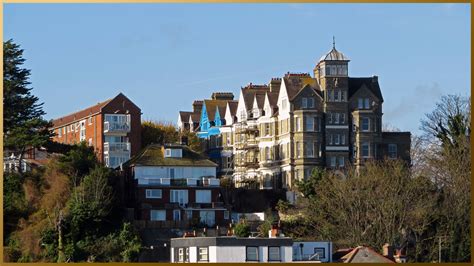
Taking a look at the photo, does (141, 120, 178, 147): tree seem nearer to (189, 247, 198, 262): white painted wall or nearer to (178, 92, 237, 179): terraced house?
(178, 92, 237, 179): terraced house

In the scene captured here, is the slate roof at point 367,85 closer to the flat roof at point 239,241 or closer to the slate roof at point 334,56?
the slate roof at point 334,56

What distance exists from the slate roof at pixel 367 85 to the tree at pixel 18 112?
19939 millimetres

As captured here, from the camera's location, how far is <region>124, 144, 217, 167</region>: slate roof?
74.2 meters

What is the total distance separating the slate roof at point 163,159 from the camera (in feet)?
243

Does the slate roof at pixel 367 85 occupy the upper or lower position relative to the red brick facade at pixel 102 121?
upper

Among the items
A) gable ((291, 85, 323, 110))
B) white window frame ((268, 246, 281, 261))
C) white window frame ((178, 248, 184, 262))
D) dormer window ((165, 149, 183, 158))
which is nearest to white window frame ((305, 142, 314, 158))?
gable ((291, 85, 323, 110))

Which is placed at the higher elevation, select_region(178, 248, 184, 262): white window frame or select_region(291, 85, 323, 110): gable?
select_region(291, 85, 323, 110): gable

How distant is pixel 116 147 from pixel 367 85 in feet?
54.7

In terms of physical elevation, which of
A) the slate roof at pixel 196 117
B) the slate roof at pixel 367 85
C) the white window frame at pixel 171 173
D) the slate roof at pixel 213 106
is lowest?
the white window frame at pixel 171 173

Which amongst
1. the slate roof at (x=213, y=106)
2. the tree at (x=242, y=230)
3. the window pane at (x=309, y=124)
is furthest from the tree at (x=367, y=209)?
the slate roof at (x=213, y=106)

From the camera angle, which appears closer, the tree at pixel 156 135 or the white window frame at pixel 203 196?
the white window frame at pixel 203 196

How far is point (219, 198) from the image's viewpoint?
73.9m

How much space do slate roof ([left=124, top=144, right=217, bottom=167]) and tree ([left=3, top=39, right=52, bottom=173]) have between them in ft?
18.0

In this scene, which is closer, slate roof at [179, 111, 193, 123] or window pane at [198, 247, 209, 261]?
window pane at [198, 247, 209, 261]
